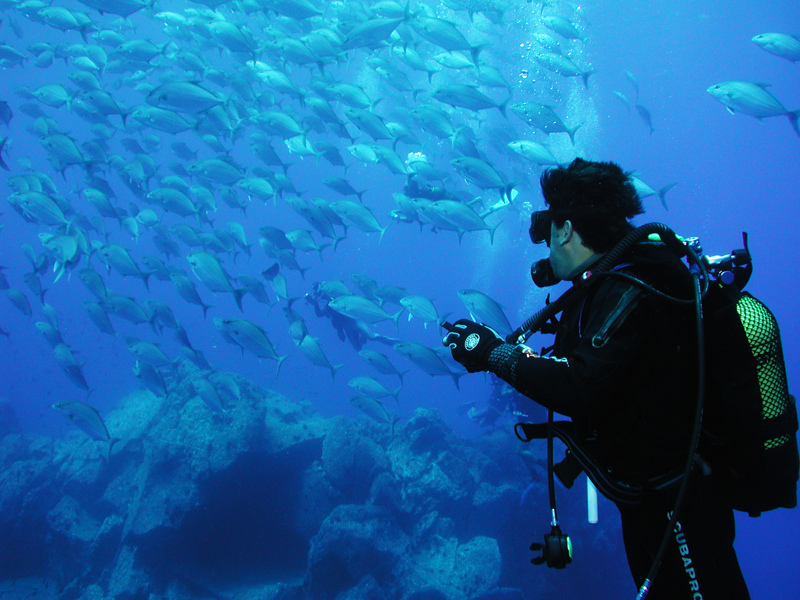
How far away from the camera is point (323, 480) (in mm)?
8945

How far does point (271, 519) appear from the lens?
825 centimetres

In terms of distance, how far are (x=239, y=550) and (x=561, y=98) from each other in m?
34.9

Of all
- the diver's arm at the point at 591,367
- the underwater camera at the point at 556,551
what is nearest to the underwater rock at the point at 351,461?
the underwater camera at the point at 556,551

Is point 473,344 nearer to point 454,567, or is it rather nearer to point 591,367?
point 591,367

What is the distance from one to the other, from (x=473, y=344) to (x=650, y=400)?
66 centimetres

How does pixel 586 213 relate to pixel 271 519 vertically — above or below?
above

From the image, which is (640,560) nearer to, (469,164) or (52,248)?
(469,164)

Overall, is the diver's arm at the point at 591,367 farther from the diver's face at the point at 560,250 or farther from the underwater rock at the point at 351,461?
the underwater rock at the point at 351,461

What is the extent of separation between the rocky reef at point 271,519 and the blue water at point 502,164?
1991 millimetres

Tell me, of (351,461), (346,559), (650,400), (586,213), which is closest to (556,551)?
(650,400)

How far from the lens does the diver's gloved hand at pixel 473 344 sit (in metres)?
1.65

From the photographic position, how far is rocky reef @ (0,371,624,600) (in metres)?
7.20


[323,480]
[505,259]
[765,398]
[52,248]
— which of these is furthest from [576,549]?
[505,259]

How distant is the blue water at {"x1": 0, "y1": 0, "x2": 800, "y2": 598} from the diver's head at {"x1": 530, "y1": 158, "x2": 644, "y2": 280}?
693 centimetres
